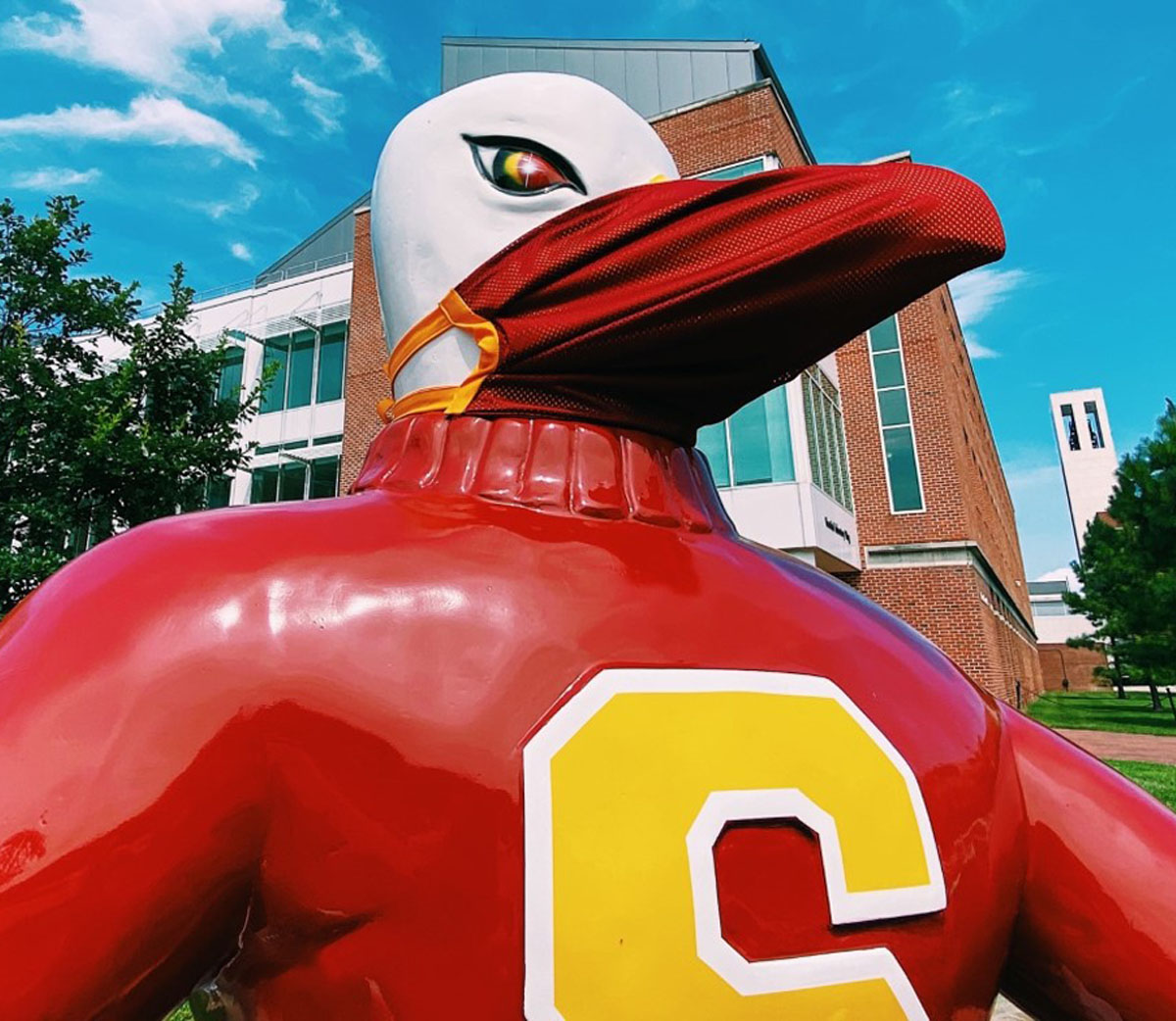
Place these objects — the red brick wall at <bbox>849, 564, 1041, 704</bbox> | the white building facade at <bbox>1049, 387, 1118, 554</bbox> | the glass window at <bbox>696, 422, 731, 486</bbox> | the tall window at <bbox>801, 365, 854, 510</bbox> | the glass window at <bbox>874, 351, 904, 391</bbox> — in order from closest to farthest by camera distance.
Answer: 1. the glass window at <bbox>696, 422, 731, 486</bbox>
2. the tall window at <bbox>801, 365, 854, 510</bbox>
3. the red brick wall at <bbox>849, 564, 1041, 704</bbox>
4. the glass window at <bbox>874, 351, 904, 391</bbox>
5. the white building facade at <bbox>1049, 387, 1118, 554</bbox>

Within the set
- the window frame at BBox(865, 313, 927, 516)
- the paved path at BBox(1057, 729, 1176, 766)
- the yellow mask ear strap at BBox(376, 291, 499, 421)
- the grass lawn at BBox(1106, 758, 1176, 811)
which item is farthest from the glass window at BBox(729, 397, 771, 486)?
the yellow mask ear strap at BBox(376, 291, 499, 421)

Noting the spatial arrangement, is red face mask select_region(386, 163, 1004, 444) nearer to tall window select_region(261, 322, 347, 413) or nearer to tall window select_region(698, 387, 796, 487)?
tall window select_region(698, 387, 796, 487)

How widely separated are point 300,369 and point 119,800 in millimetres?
19100

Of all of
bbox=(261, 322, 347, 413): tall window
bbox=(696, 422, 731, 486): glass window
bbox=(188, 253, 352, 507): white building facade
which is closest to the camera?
bbox=(696, 422, 731, 486): glass window

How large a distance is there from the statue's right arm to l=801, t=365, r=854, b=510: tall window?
11.9m

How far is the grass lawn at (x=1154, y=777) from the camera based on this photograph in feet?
24.5

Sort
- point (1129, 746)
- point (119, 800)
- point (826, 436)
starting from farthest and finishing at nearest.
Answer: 1. point (826, 436)
2. point (1129, 746)
3. point (119, 800)

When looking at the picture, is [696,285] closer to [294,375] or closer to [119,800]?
[119,800]

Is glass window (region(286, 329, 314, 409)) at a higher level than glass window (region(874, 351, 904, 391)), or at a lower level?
higher

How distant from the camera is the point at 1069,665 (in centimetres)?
4856

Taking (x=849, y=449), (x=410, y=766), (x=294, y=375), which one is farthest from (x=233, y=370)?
(x=410, y=766)

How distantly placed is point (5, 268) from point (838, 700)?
9415 millimetres

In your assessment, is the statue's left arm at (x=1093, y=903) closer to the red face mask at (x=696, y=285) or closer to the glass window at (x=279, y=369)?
the red face mask at (x=696, y=285)

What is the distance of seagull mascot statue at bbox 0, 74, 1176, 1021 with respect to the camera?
0.75 meters
